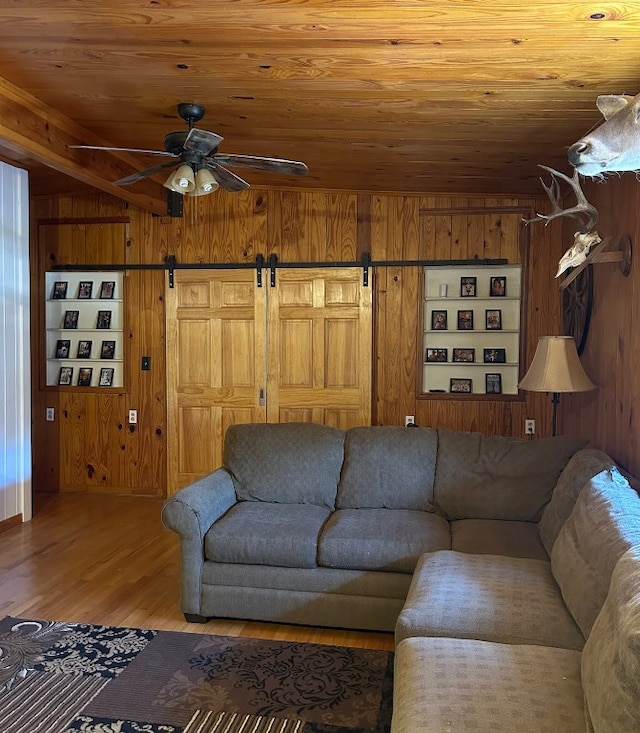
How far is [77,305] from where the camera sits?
239 inches

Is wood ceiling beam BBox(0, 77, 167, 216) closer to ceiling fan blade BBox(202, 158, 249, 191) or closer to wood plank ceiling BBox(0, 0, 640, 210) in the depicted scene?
wood plank ceiling BBox(0, 0, 640, 210)

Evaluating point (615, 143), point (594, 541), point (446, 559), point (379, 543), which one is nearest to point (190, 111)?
point (615, 143)

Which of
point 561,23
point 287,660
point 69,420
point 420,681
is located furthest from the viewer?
point 69,420

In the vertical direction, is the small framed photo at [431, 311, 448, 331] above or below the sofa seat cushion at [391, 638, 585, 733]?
above

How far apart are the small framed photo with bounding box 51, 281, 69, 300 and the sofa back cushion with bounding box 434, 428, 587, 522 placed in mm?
3900

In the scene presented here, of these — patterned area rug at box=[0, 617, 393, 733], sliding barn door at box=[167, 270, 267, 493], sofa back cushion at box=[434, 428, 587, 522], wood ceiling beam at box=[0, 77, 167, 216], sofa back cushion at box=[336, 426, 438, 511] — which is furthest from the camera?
sliding barn door at box=[167, 270, 267, 493]

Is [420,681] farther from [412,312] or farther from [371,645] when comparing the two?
[412,312]

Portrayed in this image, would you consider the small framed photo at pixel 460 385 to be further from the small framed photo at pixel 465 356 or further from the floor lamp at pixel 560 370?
the floor lamp at pixel 560 370

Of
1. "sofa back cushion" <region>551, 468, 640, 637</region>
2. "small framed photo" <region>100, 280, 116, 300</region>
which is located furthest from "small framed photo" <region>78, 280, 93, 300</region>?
"sofa back cushion" <region>551, 468, 640, 637</region>

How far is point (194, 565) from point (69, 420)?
3.20 meters

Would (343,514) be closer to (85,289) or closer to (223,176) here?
(223,176)

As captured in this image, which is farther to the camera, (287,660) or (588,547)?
(287,660)

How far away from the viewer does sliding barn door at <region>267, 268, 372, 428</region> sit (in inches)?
217

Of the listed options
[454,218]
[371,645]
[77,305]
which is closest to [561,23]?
[371,645]
